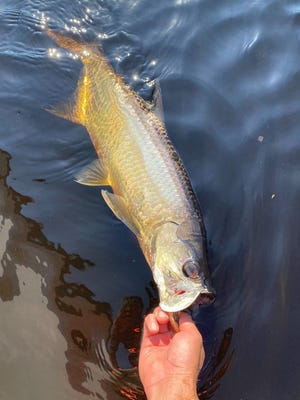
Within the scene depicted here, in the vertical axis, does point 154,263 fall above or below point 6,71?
below

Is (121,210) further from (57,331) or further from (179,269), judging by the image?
(57,331)

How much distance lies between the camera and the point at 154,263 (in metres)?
3.08

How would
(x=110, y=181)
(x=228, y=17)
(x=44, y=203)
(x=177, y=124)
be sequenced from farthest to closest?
(x=228, y=17), (x=177, y=124), (x=44, y=203), (x=110, y=181)

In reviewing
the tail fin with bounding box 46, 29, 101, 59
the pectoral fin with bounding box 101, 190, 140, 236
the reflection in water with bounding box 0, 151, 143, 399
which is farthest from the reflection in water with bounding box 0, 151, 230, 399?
the tail fin with bounding box 46, 29, 101, 59

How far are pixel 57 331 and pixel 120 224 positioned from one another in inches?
36.3

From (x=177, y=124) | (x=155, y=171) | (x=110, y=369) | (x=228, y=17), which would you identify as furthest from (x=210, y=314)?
(x=228, y=17)

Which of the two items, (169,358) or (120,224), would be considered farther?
(120,224)

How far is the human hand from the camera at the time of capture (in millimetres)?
2400

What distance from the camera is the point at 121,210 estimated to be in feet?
11.5

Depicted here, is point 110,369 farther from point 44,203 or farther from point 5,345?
point 44,203

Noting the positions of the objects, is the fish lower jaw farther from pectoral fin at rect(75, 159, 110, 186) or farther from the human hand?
pectoral fin at rect(75, 159, 110, 186)

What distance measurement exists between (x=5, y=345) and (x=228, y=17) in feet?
13.4

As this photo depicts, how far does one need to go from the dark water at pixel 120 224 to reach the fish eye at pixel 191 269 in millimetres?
467

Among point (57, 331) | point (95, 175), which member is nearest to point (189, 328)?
point (57, 331)
